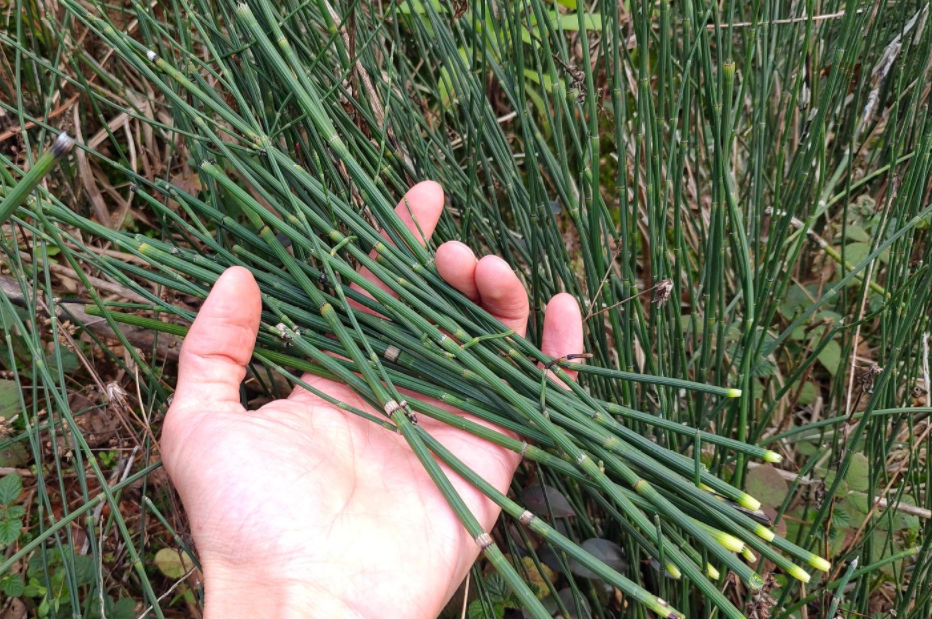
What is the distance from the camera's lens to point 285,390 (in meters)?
1.53

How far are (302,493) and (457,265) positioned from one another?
0.40 m

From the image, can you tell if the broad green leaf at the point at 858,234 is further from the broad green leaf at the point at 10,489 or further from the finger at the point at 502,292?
the broad green leaf at the point at 10,489

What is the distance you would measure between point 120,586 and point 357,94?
1.14 metres

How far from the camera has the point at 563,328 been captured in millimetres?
1156

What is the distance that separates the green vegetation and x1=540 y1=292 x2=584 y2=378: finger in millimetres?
81

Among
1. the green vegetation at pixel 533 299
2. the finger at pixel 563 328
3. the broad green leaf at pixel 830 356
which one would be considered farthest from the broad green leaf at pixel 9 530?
the broad green leaf at pixel 830 356

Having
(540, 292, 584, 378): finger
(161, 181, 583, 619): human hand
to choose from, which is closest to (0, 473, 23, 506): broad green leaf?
(161, 181, 583, 619): human hand

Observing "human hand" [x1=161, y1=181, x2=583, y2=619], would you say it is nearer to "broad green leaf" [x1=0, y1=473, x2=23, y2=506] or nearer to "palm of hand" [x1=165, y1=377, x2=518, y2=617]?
"palm of hand" [x1=165, y1=377, x2=518, y2=617]

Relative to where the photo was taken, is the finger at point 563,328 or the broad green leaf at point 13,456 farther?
the broad green leaf at point 13,456

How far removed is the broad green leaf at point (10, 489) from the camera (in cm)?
125

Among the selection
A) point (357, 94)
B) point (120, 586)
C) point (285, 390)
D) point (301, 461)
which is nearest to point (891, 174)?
point (357, 94)

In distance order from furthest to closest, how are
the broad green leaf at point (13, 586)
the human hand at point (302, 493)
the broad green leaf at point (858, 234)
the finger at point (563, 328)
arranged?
the broad green leaf at point (858, 234) < the broad green leaf at point (13, 586) < the finger at point (563, 328) < the human hand at point (302, 493)

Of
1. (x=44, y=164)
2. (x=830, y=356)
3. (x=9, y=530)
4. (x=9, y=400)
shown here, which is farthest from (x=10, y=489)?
(x=830, y=356)

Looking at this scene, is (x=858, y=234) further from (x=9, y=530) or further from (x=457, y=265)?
(x=9, y=530)
